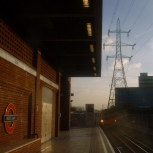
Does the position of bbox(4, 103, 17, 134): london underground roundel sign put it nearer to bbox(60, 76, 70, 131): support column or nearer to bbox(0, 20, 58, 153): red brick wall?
bbox(0, 20, 58, 153): red brick wall

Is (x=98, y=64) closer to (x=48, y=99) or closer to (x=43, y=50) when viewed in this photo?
(x=48, y=99)

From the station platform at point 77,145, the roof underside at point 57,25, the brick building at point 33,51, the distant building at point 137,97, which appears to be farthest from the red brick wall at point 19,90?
the distant building at point 137,97

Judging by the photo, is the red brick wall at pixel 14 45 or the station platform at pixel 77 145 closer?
the red brick wall at pixel 14 45

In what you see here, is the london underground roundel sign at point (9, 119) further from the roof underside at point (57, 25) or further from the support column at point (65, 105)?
the support column at point (65, 105)

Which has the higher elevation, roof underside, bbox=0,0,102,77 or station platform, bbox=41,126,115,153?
roof underside, bbox=0,0,102,77

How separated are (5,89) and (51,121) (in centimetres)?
1132

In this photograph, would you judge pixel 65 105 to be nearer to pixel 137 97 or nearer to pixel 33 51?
pixel 33 51

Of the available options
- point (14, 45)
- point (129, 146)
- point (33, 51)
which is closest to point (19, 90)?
point (14, 45)

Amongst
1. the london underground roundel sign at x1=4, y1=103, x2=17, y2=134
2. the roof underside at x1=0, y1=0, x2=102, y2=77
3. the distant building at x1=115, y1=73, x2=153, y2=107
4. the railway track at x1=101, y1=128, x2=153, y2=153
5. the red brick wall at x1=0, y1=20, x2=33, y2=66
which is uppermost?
the distant building at x1=115, y1=73, x2=153, y2=107

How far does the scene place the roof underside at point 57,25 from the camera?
1158 centimetres

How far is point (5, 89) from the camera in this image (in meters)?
12.2

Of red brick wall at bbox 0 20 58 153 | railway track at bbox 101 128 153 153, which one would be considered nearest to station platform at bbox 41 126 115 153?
railway track at bbox 101 128 153 153

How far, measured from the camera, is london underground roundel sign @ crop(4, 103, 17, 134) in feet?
40.0

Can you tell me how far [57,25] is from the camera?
14008 mm
